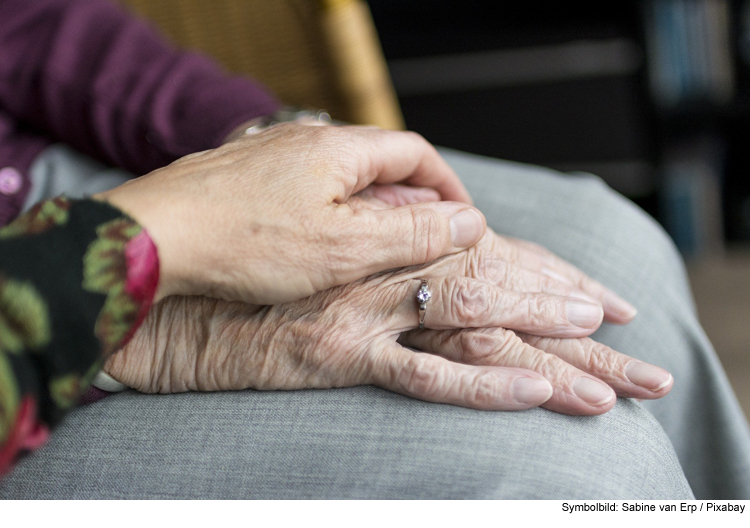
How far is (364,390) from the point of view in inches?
23.8

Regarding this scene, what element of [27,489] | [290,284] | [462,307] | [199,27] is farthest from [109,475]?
[199,27]

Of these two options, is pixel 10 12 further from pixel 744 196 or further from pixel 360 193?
pixel 744 196

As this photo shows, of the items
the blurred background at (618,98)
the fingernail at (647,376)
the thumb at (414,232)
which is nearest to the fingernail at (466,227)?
the thumb at (414,232)

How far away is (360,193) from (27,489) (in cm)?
45

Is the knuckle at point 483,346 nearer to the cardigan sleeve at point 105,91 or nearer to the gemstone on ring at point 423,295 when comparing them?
the gemstone on ring at point 423,295

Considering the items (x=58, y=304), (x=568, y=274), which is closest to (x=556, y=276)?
(x=568, y=274)

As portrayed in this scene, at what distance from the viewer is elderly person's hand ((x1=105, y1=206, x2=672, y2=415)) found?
59cm

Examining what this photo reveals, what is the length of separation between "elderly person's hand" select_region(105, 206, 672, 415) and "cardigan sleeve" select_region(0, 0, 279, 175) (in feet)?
1.09

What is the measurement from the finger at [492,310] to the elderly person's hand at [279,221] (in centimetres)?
4

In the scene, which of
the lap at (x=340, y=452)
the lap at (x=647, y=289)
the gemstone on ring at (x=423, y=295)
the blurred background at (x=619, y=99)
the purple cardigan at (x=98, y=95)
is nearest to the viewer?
the lap at (x=340, y=452)

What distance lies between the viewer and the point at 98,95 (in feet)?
2.85

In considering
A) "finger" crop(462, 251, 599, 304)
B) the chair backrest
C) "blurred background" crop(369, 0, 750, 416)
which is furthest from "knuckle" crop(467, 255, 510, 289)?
"blurred background" crop(369, 0, 750, 416)

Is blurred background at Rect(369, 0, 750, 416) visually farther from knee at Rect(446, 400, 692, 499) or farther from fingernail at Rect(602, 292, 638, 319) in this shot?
knee at Rect(446, 400, 692, 499)

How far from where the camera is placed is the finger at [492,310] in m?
0.63
